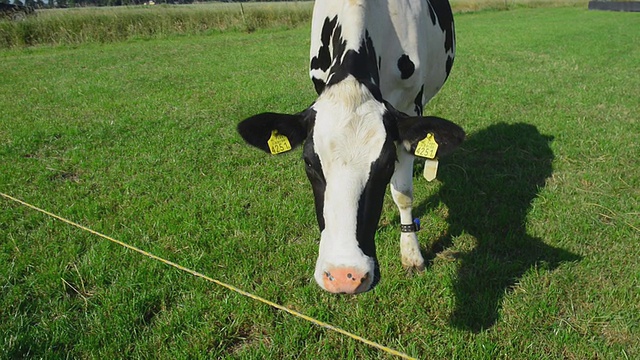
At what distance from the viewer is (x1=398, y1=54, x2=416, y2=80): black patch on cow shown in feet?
10.8

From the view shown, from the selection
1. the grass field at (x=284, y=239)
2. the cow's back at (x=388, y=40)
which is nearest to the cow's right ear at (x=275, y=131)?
the cow's back at (x=388, y=40)

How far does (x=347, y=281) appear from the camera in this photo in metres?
1.91

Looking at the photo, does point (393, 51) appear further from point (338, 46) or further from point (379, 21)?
point (338, 46)

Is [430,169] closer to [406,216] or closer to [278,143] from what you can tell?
[406,216]

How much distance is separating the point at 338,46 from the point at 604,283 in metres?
2.29

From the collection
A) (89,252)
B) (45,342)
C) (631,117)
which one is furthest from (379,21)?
(631,117)

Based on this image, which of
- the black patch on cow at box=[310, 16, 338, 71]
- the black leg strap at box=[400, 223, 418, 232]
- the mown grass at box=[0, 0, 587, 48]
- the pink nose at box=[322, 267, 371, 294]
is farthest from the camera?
the mown grass at box=[0, 0, 587, 48]

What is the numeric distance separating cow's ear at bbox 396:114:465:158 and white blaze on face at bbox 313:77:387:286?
5.8 inches

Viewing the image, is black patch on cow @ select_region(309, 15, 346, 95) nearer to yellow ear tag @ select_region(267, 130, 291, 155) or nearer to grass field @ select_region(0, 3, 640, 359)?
yellow ear tag @ select_region(267, 130, 291, 155)

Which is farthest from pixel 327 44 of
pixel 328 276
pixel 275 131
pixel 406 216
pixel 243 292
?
pixel 328 276

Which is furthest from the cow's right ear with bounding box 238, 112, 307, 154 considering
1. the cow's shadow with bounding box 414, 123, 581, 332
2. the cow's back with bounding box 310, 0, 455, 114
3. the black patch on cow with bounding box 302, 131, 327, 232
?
the cow's shadow with bounding box 414, 123, 581, 332

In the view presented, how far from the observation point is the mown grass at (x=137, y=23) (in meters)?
14.9

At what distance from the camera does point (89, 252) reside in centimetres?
317

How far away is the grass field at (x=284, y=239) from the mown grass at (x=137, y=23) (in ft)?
31.6
